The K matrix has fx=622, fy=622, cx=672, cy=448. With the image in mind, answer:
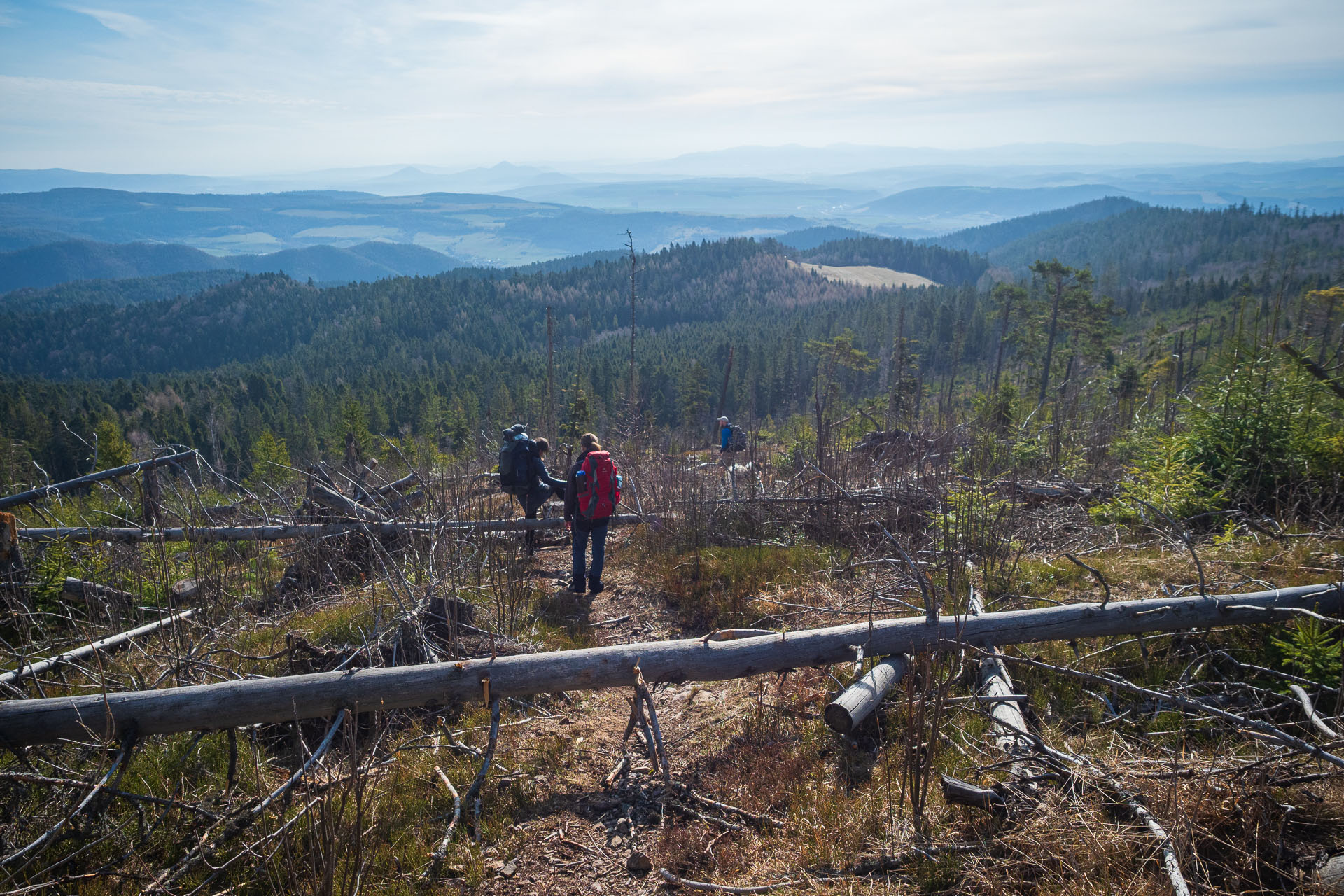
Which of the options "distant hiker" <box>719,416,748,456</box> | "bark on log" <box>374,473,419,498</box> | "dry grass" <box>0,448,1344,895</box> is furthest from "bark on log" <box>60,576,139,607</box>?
"distant hiker" <box>719,416,748,456</box>

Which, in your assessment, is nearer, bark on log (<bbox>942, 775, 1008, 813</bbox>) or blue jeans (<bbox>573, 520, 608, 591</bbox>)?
bark on log (<bbox>942, 775, 1008, 813</bbox>)

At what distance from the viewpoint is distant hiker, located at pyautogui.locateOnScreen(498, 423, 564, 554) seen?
319 inches

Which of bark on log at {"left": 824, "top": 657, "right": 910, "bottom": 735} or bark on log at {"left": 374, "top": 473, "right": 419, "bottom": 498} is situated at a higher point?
bark on log at {"left": 824, "top": 657, "right": 910, "bottom": 735}

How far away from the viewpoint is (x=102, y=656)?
15.4ft

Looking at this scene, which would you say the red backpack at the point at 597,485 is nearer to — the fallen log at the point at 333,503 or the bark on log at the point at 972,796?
the fallen log at the point at 333,503

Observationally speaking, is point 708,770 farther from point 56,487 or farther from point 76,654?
point 56,487

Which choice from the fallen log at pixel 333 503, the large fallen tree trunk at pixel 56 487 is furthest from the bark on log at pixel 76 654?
the large fallen tree trunk at pixel 56 487

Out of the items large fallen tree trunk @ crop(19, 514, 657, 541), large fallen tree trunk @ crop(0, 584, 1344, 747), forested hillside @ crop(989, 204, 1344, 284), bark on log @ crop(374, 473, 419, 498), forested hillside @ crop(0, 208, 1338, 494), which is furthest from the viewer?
forested hillside @ crop(989, 204, 1344, 284)

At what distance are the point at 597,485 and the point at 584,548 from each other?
82cm

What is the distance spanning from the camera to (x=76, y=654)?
439 cm

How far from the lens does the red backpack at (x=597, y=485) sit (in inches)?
274

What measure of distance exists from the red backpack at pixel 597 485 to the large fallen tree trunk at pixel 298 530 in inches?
33.9

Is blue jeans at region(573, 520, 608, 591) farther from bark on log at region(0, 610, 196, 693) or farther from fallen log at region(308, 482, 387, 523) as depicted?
bark on log at region(0, 610, 196, 693)

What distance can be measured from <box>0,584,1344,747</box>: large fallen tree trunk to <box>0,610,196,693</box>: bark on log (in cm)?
21
